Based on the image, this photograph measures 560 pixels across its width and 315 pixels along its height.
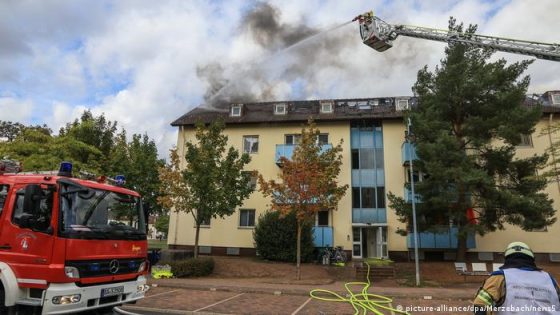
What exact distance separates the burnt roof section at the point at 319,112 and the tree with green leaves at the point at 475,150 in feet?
17.7

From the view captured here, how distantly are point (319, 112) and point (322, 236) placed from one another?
9.06 meters

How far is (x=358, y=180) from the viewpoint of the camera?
25297mm

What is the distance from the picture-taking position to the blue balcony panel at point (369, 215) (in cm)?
2430

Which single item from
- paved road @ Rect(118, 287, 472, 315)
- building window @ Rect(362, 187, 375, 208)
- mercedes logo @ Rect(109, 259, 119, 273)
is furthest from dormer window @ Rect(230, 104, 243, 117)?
mercedes logo @ Rect(109, 259, 119, 273)

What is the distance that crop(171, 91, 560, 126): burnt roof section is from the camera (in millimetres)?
25625

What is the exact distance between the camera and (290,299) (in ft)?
39.7

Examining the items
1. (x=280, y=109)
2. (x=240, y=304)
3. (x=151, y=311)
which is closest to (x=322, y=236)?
(x=280, y=109)

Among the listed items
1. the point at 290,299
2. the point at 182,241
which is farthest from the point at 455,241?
the point at 182,241

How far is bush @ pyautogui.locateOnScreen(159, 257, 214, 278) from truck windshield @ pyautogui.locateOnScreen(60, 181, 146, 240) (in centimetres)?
1009

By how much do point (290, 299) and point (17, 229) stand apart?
8.23m

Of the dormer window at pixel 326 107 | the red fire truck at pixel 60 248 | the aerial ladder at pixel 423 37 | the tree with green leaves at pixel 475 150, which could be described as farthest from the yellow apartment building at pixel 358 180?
the red fire truck at pixel 60 248

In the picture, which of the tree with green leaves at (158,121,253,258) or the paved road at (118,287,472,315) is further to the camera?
the tree with green leaves at (158,121,253,258)

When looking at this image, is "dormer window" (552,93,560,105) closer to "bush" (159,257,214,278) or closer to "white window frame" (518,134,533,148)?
"white window frame" (518,134,533,148)

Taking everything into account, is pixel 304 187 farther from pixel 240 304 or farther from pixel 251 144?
pixel 251 144
